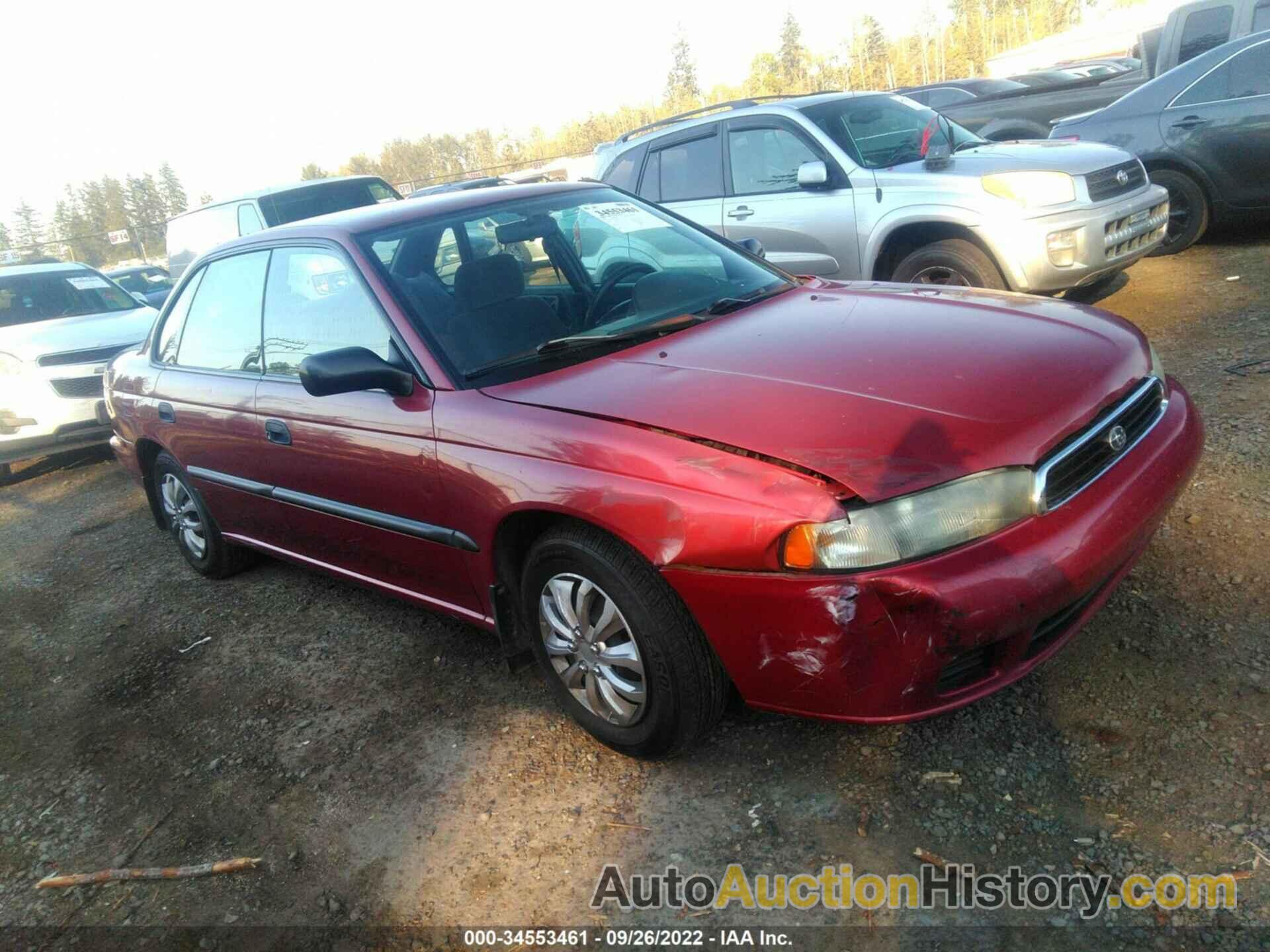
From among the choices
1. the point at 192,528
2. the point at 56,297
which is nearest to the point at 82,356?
the point at 56,297

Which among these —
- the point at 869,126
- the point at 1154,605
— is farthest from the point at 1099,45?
the point at 1154,605

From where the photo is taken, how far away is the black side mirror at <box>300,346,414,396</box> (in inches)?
113

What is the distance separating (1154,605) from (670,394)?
171cm

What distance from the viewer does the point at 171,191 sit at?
3533 inches

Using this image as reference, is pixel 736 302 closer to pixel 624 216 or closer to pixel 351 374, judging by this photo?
pixel 624 216

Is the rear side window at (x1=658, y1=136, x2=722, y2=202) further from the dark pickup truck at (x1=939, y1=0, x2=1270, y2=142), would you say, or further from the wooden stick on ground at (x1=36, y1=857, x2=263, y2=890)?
the wooden stick on ground at (x1=36, y1=857, x2=263, y2=890)

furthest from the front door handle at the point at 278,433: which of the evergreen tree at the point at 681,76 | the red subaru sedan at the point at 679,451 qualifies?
the evergreen tree at the point at 681,76

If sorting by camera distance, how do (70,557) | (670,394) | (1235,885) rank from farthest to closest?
1. (70,557)
2. (670,394)
3. (1235,885)

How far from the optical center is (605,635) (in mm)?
2600

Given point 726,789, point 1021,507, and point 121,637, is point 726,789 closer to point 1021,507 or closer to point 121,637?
point 1021,507

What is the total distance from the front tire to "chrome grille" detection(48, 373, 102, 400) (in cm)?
642

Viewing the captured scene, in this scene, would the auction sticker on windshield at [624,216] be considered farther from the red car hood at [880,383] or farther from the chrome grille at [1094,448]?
the chrome grille at [1094,448]

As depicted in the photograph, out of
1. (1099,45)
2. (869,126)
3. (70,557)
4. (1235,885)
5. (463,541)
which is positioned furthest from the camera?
(1099,45)

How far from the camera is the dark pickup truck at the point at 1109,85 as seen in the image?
936 centimetres
